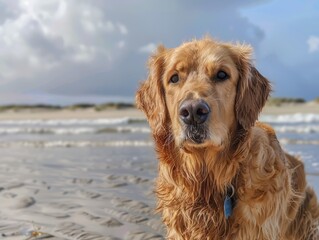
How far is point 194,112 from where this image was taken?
323 centimetres

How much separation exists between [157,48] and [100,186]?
10.3 feet

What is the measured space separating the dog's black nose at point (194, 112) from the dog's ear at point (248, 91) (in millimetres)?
503

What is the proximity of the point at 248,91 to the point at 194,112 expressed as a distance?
71cm

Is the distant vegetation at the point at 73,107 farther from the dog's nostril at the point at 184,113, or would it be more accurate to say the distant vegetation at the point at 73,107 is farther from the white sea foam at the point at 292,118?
the dog's nostril at the point at 184,113

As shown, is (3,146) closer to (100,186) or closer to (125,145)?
(125,145)

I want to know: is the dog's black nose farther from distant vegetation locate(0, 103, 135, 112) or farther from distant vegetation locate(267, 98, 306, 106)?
distant vegetation locate(0, 103, 135, 112)

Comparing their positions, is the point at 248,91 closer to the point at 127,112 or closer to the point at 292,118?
the point at 292,118

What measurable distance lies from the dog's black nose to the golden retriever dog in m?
0.12

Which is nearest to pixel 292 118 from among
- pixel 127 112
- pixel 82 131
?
pixel 82 131

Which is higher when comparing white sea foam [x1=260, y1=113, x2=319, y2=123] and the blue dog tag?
the blue dog tag

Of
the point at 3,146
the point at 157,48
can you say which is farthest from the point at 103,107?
the point at 157,48

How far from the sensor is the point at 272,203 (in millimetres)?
3762

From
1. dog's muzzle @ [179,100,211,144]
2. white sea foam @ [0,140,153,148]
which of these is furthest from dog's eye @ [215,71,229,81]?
white sea foam @ [0,140,153,148]

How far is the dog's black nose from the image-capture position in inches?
125
